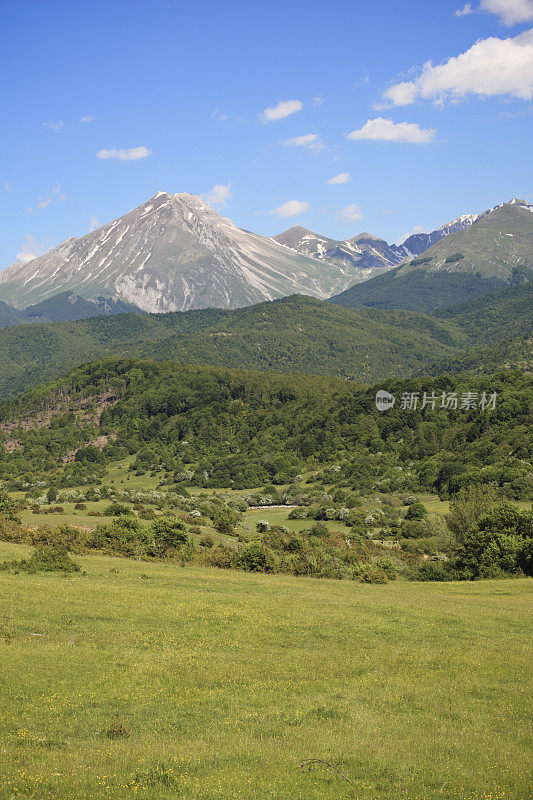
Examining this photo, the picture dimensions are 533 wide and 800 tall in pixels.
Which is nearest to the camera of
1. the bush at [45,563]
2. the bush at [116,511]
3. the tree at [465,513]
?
the bush at [45,563]

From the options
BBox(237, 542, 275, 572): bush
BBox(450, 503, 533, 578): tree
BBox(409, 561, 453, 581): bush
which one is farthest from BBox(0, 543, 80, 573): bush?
BBox(450, 503, 533, 578): tree

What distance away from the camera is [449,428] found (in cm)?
14988

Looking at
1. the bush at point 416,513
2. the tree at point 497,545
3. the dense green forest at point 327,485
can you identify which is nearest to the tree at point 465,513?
the dense green forest at point 327,485

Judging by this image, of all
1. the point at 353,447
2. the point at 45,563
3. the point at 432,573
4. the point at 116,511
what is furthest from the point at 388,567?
the point at 353,447

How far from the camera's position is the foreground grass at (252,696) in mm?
14672

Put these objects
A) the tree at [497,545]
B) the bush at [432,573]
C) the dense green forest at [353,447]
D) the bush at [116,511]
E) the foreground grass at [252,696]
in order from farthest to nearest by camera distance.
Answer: the dense green forest at [353,447] → the bush at [116,511] → the bush at [432,573] → the tree at [497,545] → the foreground grass at [252,696]

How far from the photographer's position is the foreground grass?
14.7 metres

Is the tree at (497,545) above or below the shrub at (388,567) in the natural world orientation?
above

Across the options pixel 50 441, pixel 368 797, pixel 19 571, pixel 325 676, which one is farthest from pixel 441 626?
pixel 50 441

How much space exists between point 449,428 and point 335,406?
4175cm

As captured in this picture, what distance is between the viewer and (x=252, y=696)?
19594mm

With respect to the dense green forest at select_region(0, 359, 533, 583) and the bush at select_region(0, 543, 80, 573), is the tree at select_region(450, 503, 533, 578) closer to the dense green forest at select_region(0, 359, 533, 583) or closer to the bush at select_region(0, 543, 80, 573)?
the dense green forest at select_region(0, 359, 533, 583)

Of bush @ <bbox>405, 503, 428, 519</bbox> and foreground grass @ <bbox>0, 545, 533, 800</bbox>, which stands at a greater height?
foreground grass @ <bbox>0, 545, 533, 800</bbox>

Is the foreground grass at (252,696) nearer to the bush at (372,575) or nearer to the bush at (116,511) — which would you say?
the bush at (372,575)
